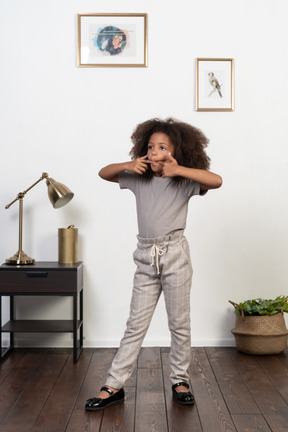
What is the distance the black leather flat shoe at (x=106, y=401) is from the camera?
86.4 inches

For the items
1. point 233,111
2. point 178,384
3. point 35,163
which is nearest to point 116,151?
point 35,163

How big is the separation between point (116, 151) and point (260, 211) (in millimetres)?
942

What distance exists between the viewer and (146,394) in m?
2.40

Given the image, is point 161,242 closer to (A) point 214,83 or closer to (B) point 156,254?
(B) point 156,254

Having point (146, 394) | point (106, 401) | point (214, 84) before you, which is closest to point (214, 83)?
point (214, 84)

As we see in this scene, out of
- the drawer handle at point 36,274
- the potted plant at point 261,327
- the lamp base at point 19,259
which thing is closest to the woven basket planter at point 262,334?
the potted plant at point 261,327

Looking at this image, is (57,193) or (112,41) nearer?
(57,193)

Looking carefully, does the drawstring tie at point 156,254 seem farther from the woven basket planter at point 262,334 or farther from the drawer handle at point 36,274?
the woven basket planter at point 262,334

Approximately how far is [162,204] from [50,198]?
953 millimetres

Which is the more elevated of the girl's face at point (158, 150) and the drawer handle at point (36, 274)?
the girl's face at point (158, 150)

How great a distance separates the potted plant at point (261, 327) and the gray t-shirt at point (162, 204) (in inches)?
42.3

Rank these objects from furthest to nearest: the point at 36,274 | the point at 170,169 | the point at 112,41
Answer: the point at 112,41 < the point at 36,274 < the point at 170,169

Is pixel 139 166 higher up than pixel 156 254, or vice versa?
pixel 139 166

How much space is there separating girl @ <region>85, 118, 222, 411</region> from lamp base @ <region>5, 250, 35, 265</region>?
1.01 meters
